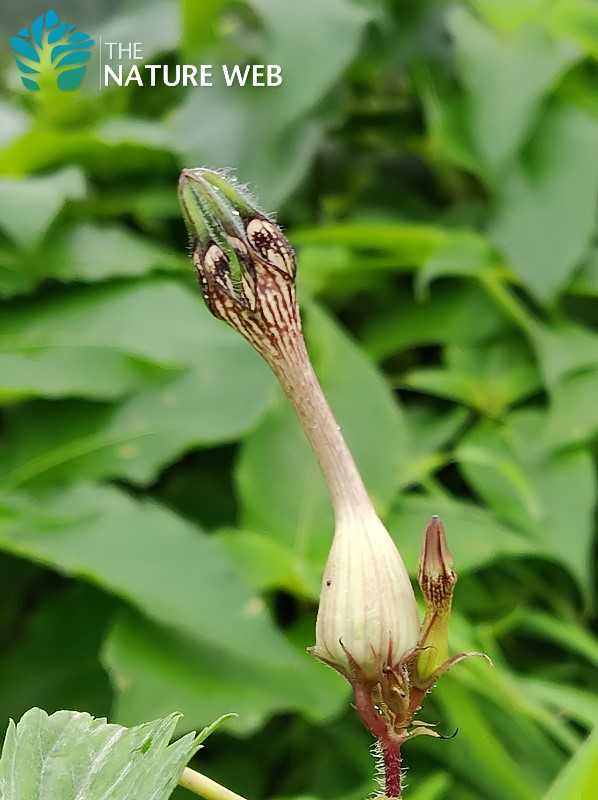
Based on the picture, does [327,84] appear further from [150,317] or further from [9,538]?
[9,538]

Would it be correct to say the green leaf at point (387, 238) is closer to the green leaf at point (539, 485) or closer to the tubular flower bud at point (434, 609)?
the green leaf at point (539, 485)

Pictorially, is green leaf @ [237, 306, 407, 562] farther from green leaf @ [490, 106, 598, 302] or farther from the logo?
the logo

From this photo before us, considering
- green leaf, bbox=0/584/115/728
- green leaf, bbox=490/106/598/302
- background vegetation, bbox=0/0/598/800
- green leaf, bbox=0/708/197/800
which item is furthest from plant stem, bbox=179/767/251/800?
green leaf, bbox=490/106/598/302

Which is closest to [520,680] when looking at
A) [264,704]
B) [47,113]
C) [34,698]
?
[264,704]

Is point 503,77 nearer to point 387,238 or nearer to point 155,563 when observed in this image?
point 387,238

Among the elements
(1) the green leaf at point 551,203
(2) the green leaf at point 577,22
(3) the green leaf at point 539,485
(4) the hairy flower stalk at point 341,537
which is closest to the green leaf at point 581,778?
(4) the hairy flower stalk at point 341,537

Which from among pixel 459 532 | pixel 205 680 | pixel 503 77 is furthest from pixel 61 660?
pixel 503 77

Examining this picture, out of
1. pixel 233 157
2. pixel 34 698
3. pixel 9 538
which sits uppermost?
pixel 233 157
